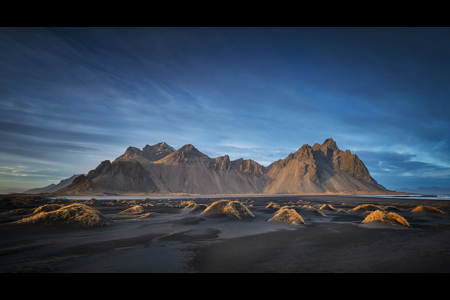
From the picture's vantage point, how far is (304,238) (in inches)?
421

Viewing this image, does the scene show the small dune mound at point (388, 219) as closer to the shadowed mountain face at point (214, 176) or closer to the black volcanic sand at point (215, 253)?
the black volcanic sand at point (215, 253)

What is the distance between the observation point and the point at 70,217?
43.7 ft

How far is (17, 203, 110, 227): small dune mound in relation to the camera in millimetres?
12930

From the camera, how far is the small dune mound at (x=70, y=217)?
12.9 m

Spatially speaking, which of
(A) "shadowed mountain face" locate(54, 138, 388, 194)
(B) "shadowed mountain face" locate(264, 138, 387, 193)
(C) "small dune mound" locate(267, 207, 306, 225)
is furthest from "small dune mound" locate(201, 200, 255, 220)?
(B) "shadowed mountain face" locate(264, 138, 387, 193)

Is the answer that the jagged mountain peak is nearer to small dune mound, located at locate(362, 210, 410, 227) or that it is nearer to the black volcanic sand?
small dune mound, located at locate(362, 210, 410, 227)

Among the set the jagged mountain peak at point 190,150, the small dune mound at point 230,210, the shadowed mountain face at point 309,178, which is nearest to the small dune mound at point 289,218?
the small dune mound at point 230,210

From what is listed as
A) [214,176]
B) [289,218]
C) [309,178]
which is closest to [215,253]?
[289,218]

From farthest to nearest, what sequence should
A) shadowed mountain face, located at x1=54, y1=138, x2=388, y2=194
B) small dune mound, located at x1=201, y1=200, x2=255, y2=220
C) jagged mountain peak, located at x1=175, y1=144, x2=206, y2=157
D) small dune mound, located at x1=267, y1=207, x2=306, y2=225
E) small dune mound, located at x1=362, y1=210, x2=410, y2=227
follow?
1. jagged mountain peak, located at x1=175, y1=144, x2=206, y2=157
2. shadowed mountain face, located at x1=54, y1=138, x2=388, y2=194
3. small dune mound, located at x1=201, y1=200, x2=255, y2=220
4. small dune mound, located at x1=267, y1=207, x2=306, y2=225
5. small dune mound, located at x1=362, y1=210, x2=410, y2=227

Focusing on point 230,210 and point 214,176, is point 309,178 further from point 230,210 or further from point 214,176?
point 230,210

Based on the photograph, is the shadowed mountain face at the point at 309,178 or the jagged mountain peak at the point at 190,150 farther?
the jagged mountain peak at the point at 190,150

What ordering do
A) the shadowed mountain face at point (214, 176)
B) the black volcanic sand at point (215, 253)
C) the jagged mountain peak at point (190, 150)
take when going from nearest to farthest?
the black volcanic sand at point (215, 253) < the shadowed mountain face at point (214, 176) < the jagged mountain peak at point (190, 150)
